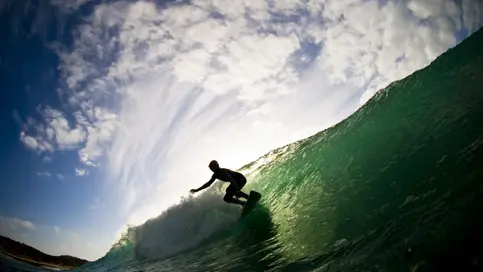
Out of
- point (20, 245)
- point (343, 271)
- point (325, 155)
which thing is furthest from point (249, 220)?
point (20, 245)

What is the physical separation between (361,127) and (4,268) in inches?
361

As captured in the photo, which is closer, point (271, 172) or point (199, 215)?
point (199, 215)

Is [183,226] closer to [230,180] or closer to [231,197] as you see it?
[231,197]

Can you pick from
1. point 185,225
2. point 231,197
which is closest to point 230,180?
point 231,197

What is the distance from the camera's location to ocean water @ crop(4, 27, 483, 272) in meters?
2.93

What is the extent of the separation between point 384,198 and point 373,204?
0.63 feet

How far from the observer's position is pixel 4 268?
5.20 meters

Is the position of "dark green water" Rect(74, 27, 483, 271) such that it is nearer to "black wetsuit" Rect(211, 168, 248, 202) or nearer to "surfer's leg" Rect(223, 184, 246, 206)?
"surfer's leg" Rect(223, 184, 246, 206)

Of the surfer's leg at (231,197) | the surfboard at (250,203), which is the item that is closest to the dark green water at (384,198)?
the surfboard at (250,203)

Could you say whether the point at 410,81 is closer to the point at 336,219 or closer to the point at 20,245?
the point at 336,219

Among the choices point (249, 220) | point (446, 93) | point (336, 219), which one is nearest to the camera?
point (336, 219)

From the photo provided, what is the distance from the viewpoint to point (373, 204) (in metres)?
4.82

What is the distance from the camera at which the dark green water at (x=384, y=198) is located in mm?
2873

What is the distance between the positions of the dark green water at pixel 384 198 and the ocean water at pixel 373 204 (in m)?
0.02
